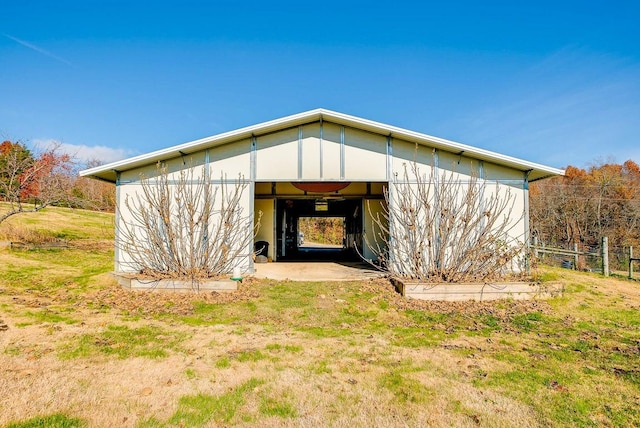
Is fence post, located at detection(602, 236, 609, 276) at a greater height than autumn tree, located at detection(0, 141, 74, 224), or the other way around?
autumn tree, located at detection(0, 141, 74, 224)

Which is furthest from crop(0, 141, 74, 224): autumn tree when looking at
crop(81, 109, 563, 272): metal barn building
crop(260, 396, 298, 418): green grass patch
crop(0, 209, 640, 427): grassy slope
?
crop(260, 396, 298, 418): green grass patch

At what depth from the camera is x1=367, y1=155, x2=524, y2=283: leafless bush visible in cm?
810

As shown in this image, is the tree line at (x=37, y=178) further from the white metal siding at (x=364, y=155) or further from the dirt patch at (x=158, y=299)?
the white metal siding at (x=364, y=155)

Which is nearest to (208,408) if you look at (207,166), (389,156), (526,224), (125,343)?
(125,343)

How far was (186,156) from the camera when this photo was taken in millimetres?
9109

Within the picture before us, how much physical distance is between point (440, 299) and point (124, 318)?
250 inches

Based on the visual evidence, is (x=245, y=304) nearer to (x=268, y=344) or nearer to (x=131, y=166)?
(x=268, y=344)

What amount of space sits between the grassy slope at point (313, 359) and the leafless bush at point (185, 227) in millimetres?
1088

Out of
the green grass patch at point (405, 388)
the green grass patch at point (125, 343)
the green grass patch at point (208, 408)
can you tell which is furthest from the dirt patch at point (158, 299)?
the green grass patch at point (405, 388)

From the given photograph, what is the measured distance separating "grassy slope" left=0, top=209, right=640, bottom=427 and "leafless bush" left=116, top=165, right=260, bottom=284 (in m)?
1.09

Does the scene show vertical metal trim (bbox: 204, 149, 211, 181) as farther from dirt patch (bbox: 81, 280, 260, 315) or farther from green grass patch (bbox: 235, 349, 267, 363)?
green grass patch (bbox: 235, 349, 267, 363)

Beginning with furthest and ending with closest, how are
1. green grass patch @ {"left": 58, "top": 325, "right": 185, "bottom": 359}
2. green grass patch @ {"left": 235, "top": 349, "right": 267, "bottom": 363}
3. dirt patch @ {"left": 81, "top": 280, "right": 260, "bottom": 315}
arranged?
1. dirt patch @ {"left": 81, "top": 280, "right": 260, "bottom": 315}
2. green grass patch @ {"left": 58, "top": 325, "right": 185, "bottom": 359}
3. green grass patch @ {"left": 235, "top": 349, "right": 267, "bottom": 363}

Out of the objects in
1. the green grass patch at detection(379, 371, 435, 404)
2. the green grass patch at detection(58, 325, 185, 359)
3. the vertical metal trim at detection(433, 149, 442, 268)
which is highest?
the vertical metal trim at detection(433, 149, 442, 268)

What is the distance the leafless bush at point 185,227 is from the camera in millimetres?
8461
